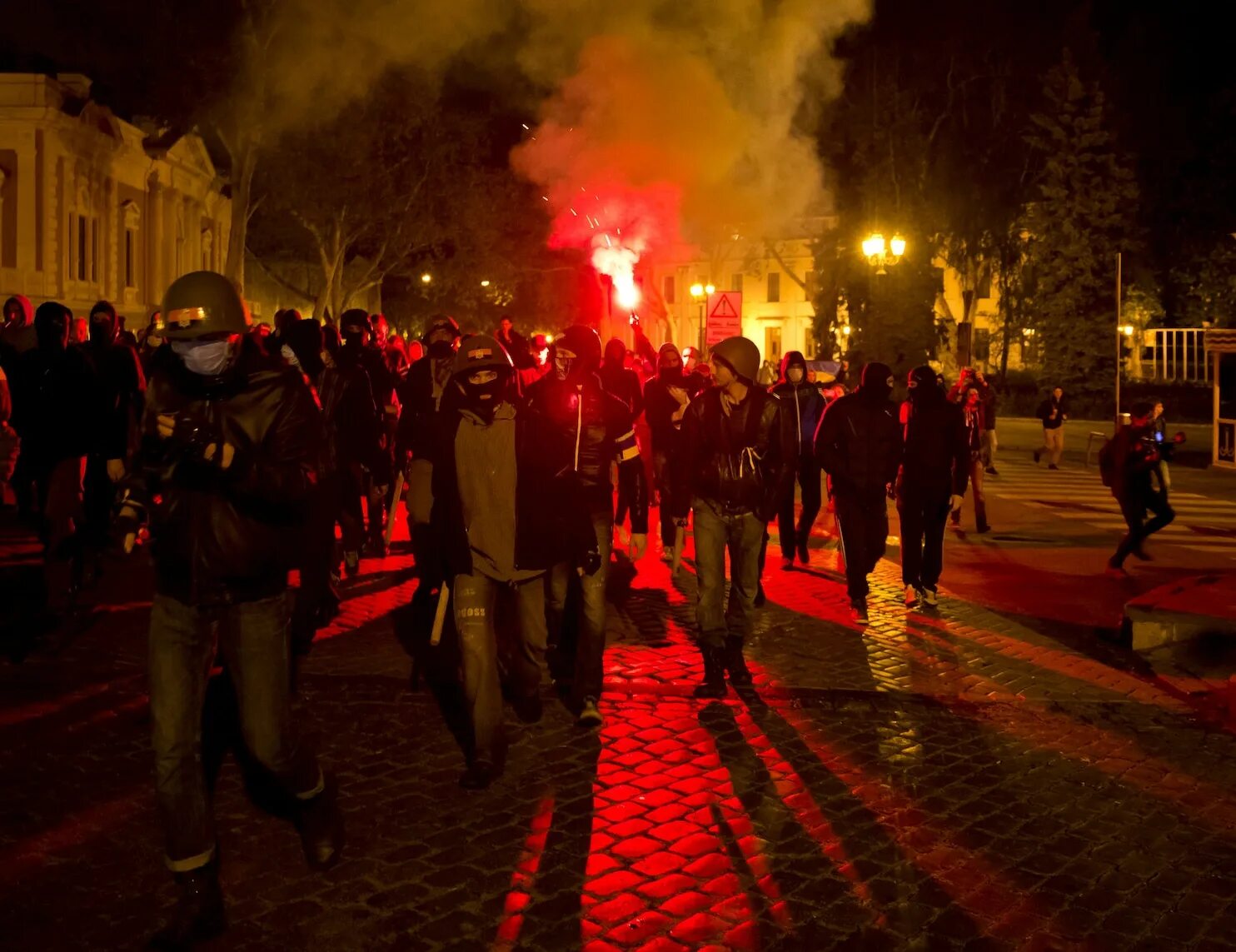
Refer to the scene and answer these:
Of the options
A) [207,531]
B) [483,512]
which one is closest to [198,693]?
[207,531]

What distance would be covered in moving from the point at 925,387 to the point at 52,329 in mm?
6128

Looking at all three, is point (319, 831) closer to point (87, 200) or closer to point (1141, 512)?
point (1141, 512)

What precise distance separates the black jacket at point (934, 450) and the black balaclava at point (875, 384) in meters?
0.51

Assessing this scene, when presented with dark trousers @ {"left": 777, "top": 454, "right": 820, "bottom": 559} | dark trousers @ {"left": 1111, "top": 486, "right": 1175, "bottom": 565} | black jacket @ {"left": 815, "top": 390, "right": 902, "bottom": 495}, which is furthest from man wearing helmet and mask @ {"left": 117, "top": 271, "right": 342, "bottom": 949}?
dark trousers @ {"left": 1111, "top": 486, "right": 1175, "bottom": 565}

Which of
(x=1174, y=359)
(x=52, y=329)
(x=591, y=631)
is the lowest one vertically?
(x=591, y=631)

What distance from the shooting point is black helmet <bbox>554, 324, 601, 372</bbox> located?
704 centimetres

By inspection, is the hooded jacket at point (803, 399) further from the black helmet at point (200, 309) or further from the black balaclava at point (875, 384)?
the black helmet at point (200, 309)

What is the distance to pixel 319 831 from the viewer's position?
4434 millimetres

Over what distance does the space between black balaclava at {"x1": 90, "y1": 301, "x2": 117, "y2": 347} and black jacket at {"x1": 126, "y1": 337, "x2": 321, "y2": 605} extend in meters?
4.67

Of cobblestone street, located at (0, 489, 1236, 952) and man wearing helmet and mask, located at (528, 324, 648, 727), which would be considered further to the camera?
man wearing helmet and mask, located at (528, 324, 648, 727)

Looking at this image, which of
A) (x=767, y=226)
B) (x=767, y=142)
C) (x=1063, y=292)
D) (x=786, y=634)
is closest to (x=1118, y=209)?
(x=1063, y=292)

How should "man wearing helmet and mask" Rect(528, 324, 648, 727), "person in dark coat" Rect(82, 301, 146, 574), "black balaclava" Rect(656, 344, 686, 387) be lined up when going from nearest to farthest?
"man wearing helmet and mask" Rect(528, 324, 648, 727), "person in dark coat" Rect(82, 301, 146, 574), "black balaclava" Rect(656, 344, 686, 387)

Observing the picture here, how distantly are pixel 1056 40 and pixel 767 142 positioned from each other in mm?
24114

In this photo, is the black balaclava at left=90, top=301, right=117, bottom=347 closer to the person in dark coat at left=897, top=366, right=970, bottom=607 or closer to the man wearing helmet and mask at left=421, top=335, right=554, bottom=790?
the man wearing helmet and mask at left=421, top=335, right=554, bottom=790
